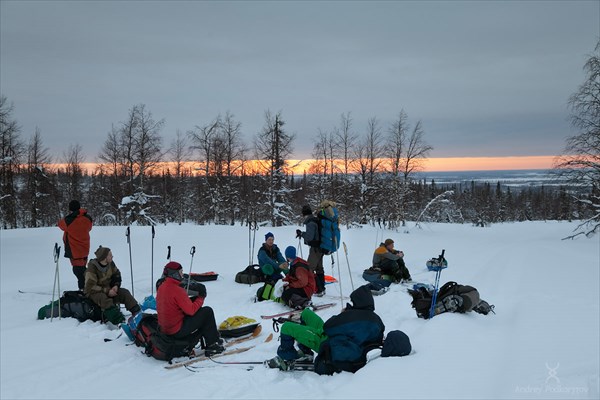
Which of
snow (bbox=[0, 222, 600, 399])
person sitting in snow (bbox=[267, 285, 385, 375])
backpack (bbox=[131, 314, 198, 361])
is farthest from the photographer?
backpack (bbox=[131, 314, 198, 361])

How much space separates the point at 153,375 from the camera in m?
5.13

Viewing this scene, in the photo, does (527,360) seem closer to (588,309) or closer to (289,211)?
(588,309)

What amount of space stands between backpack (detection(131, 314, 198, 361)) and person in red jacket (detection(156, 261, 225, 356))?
A: 0.22 feet

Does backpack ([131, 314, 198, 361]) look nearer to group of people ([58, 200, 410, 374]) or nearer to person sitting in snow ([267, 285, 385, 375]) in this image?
group of people ([58, 200, 410, 374])

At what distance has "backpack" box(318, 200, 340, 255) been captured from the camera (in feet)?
29.8

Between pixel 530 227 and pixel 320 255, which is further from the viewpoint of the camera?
pixel 530 227

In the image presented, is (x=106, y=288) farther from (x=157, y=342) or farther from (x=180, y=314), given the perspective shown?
(x=180, y=314)

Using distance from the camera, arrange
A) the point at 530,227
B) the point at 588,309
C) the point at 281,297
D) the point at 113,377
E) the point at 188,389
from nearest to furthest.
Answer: the point at 188,389 < the point at 113,377 < the point at 588,309 < the point at 281,297 < the point at 530,227

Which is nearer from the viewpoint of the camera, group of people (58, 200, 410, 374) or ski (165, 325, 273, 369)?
group of people (58, 200, 410, 374)

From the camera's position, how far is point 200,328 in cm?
565

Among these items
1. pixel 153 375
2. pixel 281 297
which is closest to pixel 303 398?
pixel 153 375

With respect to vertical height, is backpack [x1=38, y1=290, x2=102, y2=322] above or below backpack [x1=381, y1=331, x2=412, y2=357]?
below

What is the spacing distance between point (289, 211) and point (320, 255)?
24.2 metres

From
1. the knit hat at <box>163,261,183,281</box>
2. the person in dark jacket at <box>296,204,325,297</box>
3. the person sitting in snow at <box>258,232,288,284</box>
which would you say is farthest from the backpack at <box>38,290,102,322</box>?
the person in dark jacket at <box>296,204,325,297</box>
